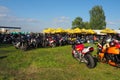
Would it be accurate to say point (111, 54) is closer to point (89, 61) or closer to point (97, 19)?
point (89, 61)

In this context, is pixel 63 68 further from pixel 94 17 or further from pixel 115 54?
pixel 94 17

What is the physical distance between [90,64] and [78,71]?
1027 mm

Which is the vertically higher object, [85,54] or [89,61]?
[85,54]

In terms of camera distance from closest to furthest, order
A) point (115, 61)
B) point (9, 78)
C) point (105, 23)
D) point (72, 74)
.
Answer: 1. point (9, 78)
2. point (72, 74)
3. point (115, 61)
4. point (105, 23)

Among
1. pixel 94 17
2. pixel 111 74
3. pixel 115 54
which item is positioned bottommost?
pixel 111 74

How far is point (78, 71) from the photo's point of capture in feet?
29.6

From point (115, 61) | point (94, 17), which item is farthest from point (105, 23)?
point (115, 61)

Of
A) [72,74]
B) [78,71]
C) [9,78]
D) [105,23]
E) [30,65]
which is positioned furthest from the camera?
[105,23]

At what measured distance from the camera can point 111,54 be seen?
388 inches

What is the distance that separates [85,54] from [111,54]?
3.94 ft

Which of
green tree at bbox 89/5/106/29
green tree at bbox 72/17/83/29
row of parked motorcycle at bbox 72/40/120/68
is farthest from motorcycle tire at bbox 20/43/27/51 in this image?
green tree at bbox 72/17/83/29

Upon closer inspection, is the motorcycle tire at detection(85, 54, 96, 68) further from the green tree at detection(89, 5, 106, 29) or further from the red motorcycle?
the green tree at detection(89, 5, 106, 29)

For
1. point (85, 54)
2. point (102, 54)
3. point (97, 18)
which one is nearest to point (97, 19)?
point (97, 18)

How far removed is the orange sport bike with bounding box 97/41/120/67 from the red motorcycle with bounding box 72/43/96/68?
669 mm
